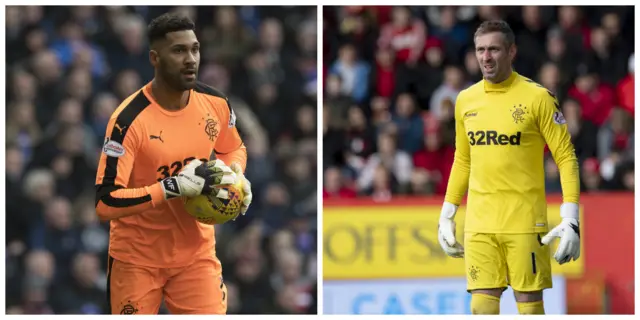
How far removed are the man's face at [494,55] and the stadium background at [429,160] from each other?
3.63m

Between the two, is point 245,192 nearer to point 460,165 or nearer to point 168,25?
point 168,25

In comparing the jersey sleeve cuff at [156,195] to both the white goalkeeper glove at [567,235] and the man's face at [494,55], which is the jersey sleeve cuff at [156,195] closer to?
the man's face at [494,55]

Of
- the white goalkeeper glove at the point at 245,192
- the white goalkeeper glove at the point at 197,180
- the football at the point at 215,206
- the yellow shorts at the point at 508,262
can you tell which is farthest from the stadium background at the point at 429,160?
the white goalkeeper glove at the point at 197,180

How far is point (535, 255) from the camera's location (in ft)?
26.5

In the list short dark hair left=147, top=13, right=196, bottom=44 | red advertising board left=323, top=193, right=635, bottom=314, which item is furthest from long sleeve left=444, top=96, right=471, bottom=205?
red advertising board left=323, top=193, right=635, bottom=314

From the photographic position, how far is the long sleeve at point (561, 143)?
26.1 ft

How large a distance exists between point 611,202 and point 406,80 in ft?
8.84

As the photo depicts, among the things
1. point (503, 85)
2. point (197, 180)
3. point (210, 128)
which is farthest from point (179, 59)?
point (503, 85)

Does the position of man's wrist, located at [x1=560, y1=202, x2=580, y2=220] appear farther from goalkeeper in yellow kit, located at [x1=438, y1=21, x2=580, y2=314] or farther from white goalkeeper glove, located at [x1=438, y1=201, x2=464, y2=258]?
white goalkeeper glove, located at [x1=438, y1=201, x2=464, y2=258]

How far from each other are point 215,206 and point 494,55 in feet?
7.41

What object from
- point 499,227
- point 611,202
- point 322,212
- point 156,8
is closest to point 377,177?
→ point 322,212

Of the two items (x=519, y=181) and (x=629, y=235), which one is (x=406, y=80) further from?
(x=519, y=181)

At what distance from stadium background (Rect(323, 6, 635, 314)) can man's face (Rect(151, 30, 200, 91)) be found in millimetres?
4416

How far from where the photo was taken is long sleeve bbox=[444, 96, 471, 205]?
841cm
